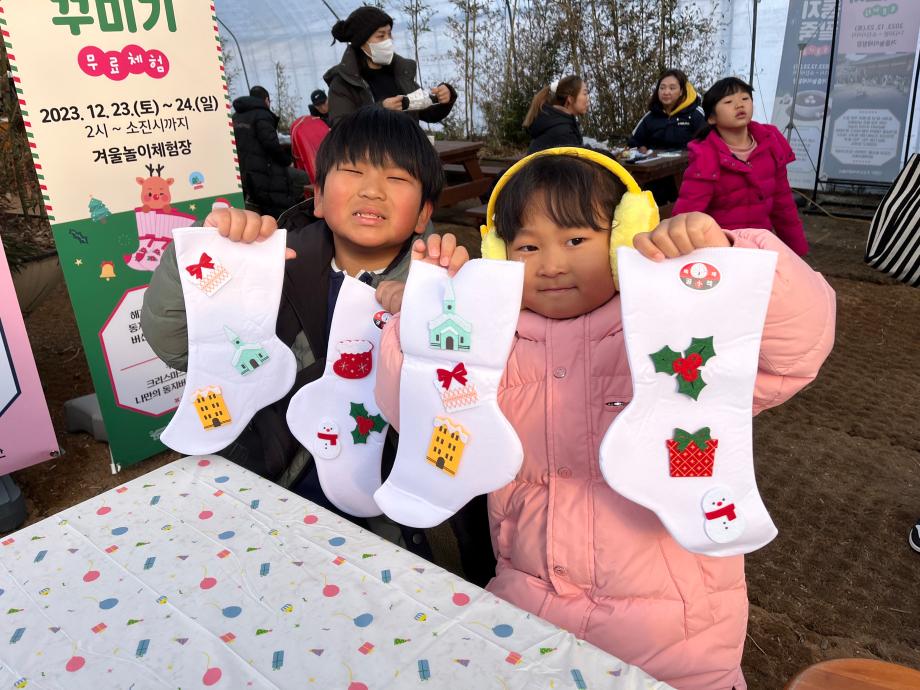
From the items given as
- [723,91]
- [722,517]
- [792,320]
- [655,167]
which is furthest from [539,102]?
[722,517]

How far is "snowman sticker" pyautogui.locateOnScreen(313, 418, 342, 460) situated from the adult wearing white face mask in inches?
125

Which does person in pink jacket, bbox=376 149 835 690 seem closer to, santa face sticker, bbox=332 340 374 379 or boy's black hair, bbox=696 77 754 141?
santa face sticker, bbox=332 340 374 379

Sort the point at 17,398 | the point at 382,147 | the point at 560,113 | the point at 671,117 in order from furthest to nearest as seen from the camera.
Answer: the point at 671,117 → the point at 560,113 → the point at 17,398 → the point at 382,147

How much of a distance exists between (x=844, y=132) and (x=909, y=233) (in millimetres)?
3773

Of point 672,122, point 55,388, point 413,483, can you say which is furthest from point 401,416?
point 672,122

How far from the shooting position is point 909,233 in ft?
12.0

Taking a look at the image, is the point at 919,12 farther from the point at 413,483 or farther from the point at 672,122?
the point at 413,483

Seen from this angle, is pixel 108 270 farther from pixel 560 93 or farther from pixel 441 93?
pixel 560 93

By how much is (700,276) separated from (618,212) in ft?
0.89

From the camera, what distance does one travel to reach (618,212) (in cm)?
124

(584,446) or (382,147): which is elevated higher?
(382,147)

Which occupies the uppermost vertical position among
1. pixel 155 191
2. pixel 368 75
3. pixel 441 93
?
pixel 368 75

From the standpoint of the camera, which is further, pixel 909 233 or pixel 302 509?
pixel 909 233

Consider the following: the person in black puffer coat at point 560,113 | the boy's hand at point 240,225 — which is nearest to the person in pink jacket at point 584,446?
the boy's hand at point 240,225
